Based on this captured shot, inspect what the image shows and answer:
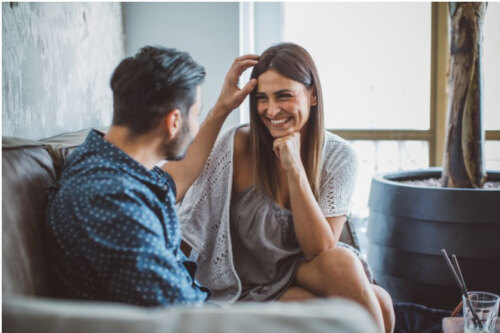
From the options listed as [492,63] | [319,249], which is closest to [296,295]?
[319,249]

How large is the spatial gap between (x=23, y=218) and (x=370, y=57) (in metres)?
2.19

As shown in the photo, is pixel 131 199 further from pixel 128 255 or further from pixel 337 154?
pixel 337 154

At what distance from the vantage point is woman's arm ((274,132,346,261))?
1.49 m

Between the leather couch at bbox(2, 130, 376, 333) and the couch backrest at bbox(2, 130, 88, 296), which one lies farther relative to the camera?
the couch backrest at bbox(2, 130, 88, 296)

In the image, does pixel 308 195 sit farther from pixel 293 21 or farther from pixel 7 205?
pixel 293 21

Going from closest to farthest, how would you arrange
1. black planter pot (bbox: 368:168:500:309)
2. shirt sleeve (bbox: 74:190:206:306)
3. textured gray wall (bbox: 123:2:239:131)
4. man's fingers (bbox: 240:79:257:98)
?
shirt sleeve (bbox: 74:190:206:306)
man's fingers (bbox: 240:79:257:98)
black planter pot (bbox: 368:168:500:309)
textured gray wall (bbox: 123:2:239:131)

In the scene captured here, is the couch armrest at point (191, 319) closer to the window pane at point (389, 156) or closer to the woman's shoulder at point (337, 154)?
the woman's shoulder at point (337, 154)

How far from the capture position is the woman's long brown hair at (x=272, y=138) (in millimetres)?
1583

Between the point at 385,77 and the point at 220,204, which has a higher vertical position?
the point at 385,77

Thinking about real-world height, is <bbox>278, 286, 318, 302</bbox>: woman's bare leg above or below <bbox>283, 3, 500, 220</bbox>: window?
below

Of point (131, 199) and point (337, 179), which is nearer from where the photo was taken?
point (131, 199)

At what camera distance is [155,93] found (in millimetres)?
1085

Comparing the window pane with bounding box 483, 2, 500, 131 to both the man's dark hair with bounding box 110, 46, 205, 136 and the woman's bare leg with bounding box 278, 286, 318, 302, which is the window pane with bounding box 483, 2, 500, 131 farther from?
the man's dark hair with bounding box 110, 46, 205, 136

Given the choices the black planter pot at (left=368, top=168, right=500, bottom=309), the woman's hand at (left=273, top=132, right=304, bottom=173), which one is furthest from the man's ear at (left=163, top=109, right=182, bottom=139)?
the black planter pot at (left=368, top=168, right=500, bottom=309)
